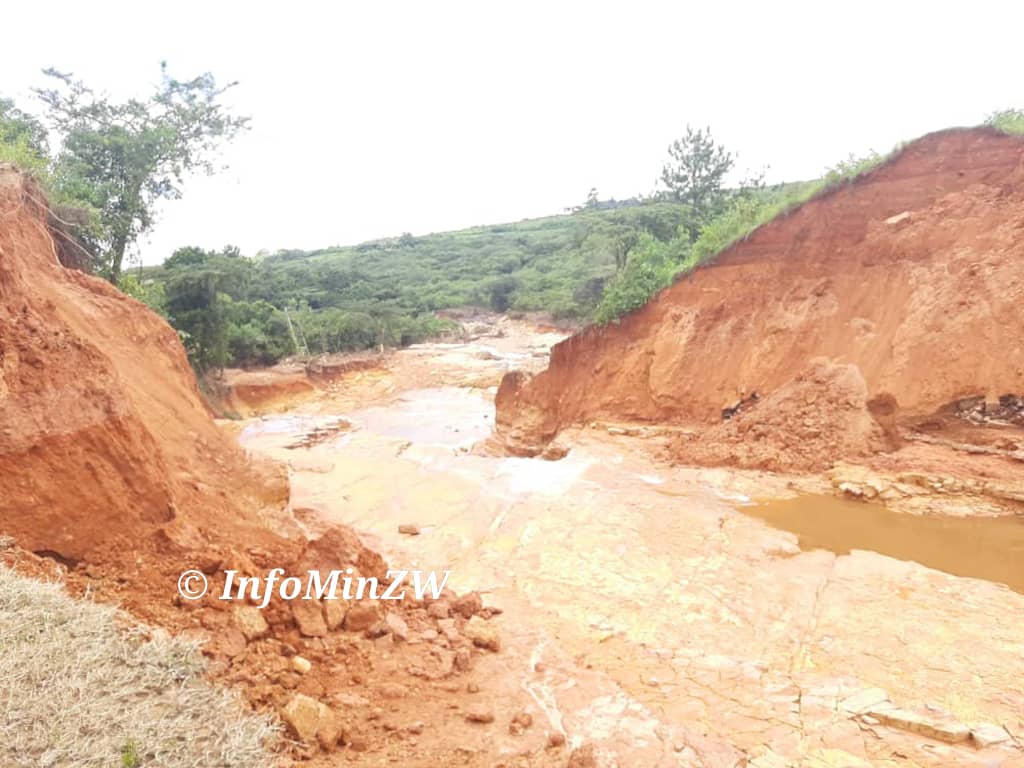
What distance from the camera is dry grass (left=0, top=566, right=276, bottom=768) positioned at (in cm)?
219

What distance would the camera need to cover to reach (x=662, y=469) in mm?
9773

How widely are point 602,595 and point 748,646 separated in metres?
1.32

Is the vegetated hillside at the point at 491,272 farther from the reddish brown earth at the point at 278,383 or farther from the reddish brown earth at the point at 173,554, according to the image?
the reddish brown earth at the point at 173,554

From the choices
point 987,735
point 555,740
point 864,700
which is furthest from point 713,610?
point 555,740

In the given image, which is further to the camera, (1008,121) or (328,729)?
(1008,121)

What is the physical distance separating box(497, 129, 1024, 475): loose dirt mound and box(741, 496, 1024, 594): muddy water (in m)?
1.45

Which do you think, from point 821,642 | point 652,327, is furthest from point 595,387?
point 821,642

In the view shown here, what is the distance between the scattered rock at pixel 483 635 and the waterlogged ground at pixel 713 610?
3.7 inches

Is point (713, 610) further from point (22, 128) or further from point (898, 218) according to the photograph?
point (22, 128)

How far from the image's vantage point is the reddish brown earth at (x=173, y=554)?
3.17 meters

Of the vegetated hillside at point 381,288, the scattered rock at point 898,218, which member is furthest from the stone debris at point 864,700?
the vegetated hillside at point 381,288

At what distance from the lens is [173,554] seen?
385cm

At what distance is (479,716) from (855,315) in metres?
9.77

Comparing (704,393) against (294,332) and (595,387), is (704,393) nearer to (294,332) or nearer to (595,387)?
(595,387)
